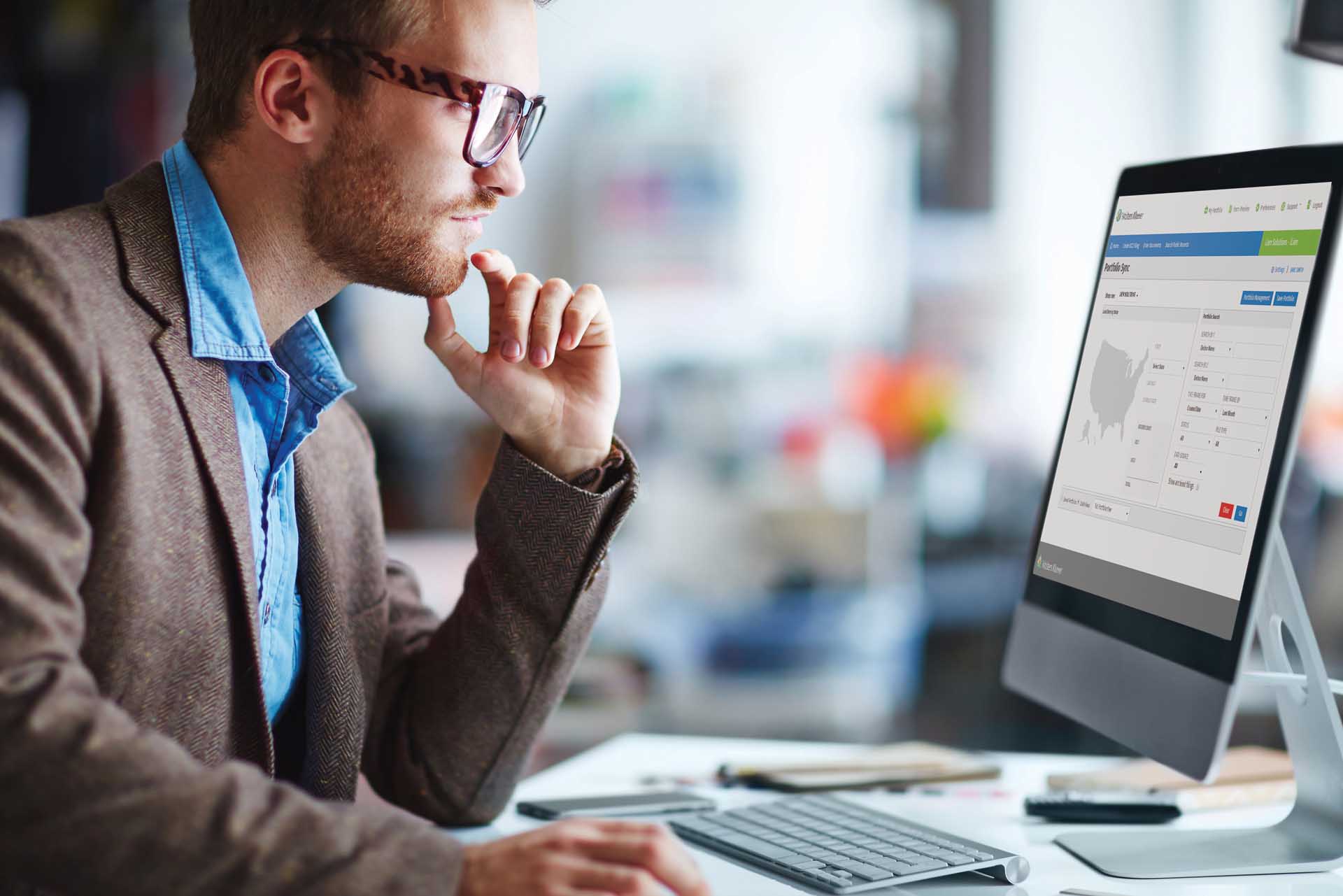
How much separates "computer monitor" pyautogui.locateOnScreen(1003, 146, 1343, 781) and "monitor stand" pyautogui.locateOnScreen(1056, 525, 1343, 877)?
0.06m

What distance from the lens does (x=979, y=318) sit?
12.6 ft

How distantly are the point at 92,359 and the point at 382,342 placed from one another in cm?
273

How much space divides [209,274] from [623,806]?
59 cm

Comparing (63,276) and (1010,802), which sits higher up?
(63,276)

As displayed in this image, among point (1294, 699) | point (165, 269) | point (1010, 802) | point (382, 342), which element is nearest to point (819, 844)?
point (1010, 802)

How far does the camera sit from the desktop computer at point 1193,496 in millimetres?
927

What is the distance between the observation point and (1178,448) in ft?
3.30

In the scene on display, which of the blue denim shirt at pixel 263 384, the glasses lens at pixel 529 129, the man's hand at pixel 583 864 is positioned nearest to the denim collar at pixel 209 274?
the blue denim shirt at pixel 263 384

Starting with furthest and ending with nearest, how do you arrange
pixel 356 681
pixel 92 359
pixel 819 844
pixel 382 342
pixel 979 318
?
1. pixel 979 318
2. pixel 382 342
3. pixel 356 681
4. pixel 819 844
5. pixel 92 359

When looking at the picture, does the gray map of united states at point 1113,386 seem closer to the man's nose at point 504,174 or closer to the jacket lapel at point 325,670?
the man's nose at point 504,174

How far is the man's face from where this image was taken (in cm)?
116

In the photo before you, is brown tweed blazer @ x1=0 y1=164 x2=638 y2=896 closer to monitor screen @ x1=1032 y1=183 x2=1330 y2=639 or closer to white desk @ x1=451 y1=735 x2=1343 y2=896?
white desk @ x1=451 y1=735 x2=1343 y2=896

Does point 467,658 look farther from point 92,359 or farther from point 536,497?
point 92,359

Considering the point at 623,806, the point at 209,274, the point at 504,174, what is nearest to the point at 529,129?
the point at 504,174
